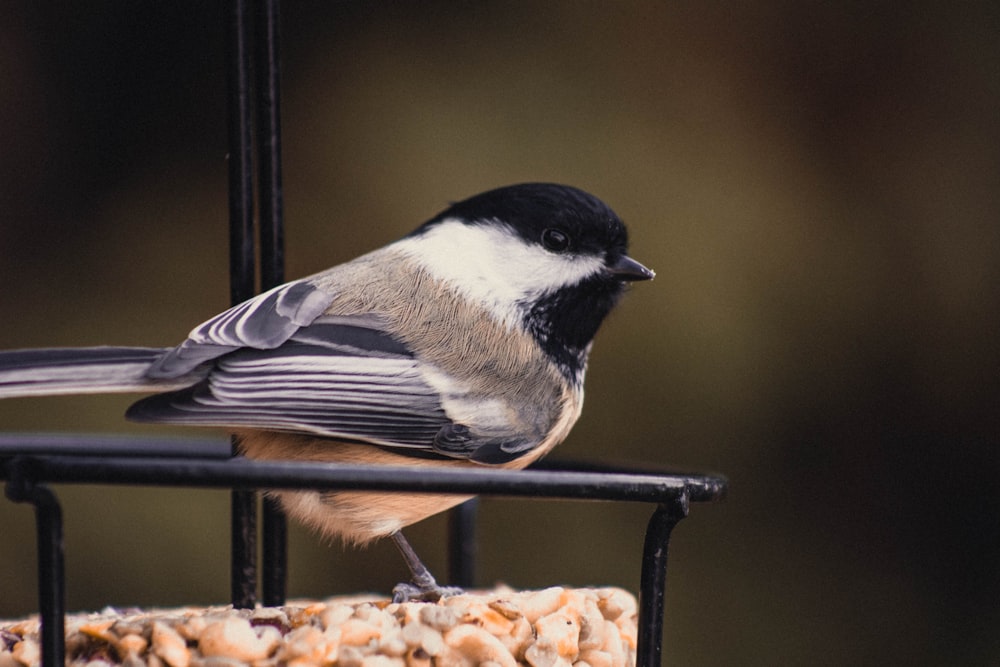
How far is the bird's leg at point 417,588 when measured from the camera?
0.94 m

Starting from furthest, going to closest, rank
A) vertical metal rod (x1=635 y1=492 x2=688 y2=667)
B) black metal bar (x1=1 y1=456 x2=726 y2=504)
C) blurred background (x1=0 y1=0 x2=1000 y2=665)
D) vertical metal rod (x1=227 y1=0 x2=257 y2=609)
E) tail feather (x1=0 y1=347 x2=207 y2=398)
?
blurred background (x1=0 y1=0 x2=1000 y2=665)
vertical metal rod (x1=227 y1=0 x2=257 y2=609)
tail feather (x1=0 y1=347 x2=207 y2=398)
vertical metal rod (x1=635 y1=492 x2=688 y2=667)
black metal bar (x1=1 y1=456 x2=726 y2=504)

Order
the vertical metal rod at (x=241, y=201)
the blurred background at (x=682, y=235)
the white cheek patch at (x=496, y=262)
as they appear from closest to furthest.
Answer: the vertical metal rod at (x=241, y=201), the white cheek patch at (x=496, y=262), the blurred background at (x=682, y=235)

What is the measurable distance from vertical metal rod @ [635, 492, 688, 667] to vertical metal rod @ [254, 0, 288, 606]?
43cm

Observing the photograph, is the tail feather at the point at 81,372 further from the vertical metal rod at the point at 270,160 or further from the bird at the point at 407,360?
the vertical metal rod at the point at 270,160

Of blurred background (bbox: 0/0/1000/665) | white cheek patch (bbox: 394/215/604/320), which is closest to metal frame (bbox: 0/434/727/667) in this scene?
white cheek patch (bbox: 394/215/604/320)

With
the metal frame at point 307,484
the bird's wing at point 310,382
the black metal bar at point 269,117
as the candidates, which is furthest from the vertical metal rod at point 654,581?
the black metal bar at point 269,117

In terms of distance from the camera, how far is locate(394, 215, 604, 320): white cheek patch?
1165mm

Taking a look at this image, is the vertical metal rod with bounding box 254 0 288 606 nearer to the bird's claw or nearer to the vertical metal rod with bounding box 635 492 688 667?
the bird's claw

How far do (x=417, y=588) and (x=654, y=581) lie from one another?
294mm

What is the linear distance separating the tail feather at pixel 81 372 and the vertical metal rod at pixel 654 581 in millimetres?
414

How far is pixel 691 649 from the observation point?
5.60 feet

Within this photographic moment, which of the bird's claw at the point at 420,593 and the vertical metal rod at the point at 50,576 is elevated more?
the vertical metal rod at the point at 50,576

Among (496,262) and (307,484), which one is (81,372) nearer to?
(307,484)

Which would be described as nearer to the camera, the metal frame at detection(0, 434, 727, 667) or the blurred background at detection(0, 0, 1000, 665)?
the metal frame at detection(0, 434, 727, 667)
